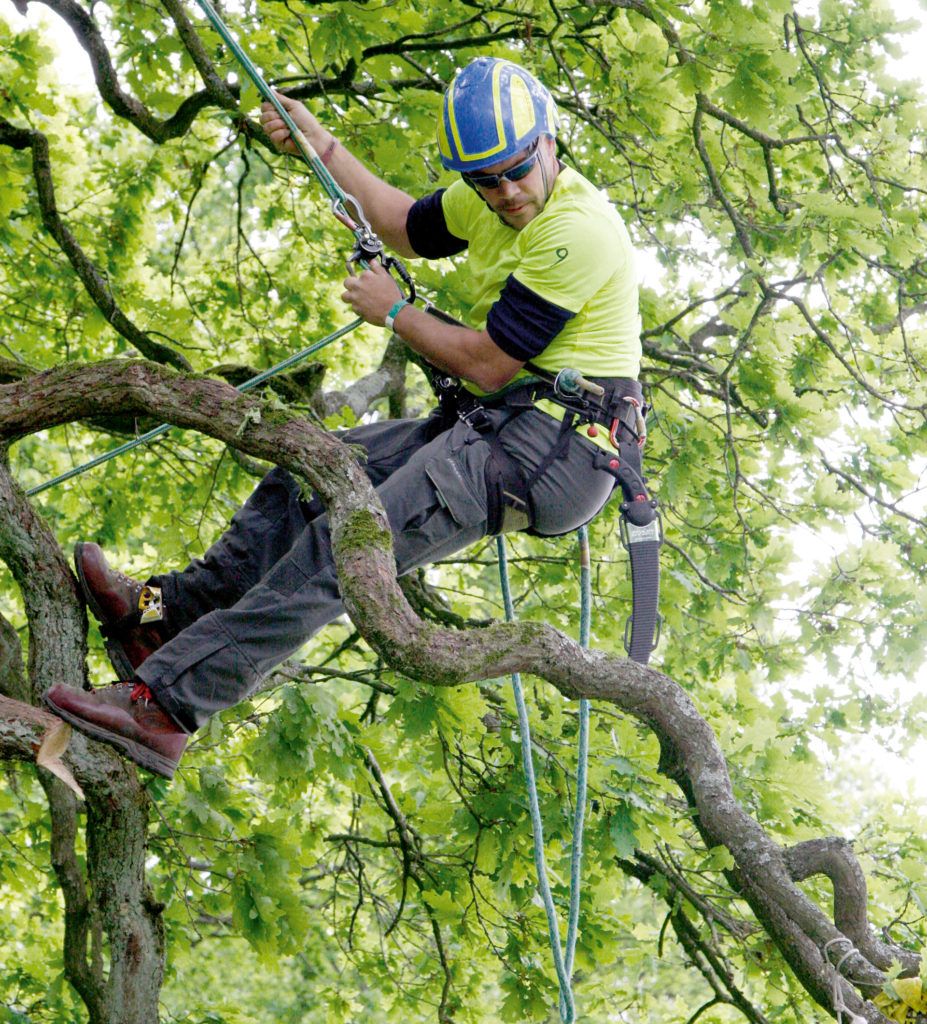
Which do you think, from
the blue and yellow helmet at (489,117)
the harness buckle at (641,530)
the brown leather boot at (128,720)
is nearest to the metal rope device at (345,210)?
the blue and yellow helmet at (489,117)

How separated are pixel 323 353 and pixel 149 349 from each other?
3.23 m

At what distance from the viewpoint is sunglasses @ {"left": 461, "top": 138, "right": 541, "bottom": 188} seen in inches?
132

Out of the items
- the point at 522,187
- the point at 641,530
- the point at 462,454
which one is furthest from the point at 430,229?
the point at 641,530

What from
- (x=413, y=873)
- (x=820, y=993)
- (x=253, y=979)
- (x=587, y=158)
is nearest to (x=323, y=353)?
(x=587, y=158)

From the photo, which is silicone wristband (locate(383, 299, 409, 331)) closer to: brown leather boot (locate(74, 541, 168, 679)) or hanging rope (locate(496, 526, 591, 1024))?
hanging rope (locate(496, 526, 591, 1024))

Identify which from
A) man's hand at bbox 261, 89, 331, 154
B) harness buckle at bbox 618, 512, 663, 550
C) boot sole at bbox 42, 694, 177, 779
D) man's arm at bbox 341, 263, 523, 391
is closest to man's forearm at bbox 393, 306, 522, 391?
man's arm at bbox 341, 263, 523, 391

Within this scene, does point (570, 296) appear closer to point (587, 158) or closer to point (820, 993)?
point (820, 993)

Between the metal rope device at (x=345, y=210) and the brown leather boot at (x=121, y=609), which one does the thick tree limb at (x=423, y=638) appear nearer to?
the brown leather boot at (x=121, y=609)

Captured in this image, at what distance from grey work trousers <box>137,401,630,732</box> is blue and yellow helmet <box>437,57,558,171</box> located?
698 mm

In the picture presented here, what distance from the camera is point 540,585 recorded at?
20.6 ft

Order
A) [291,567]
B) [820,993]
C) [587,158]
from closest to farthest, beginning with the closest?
[820,993] → [291,567] → [587,158]

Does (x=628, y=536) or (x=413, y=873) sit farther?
(x=413, y=873)

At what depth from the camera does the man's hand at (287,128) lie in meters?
3.91

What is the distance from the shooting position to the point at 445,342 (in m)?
3.34
